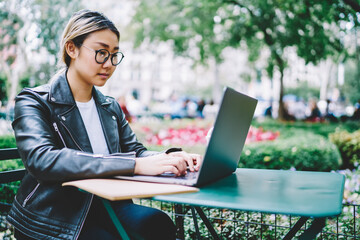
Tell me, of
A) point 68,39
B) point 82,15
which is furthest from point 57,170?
point 82,15

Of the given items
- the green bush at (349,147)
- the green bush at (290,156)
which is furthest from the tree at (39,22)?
the green bush at (349,147)

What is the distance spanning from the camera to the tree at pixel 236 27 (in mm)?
10398

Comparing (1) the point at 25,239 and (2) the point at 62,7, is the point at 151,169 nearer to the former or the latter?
(1) the point at 25,239

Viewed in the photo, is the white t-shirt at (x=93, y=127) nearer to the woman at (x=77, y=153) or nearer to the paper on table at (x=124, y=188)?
the woman at (x=77, y=153)

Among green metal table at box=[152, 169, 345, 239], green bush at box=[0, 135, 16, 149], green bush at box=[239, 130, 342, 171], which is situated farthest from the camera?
green bush at box=[239, 130, 342, 171]

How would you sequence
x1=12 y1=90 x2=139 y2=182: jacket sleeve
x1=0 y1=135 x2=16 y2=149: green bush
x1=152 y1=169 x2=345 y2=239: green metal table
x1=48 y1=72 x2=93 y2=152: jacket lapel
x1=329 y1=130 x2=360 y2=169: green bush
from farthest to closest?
x1=329 y1=130 x2=360 y2=169: green bush < x1=0 y1=135 x2=16 y2=149: green bush < x1=48 y1=72 x2=93 y2=152: jacket lapel < x1=12 y1=90 x2=139 y2=182: jacket sleeve < x1=152 y1=169 x2=345 y2=239: green metal table

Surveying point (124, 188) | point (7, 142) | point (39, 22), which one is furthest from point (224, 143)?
point (39, 22)

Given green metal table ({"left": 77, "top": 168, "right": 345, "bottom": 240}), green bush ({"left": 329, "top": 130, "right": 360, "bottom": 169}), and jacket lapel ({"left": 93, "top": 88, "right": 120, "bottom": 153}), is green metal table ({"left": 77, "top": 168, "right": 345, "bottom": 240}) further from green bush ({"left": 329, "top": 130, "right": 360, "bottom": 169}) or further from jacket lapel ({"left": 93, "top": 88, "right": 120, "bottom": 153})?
green bush ({"left": 329, "top": 130, "right": 360, "bottom": 169})

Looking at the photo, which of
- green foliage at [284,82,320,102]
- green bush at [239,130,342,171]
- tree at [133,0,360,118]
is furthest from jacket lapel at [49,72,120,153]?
green foliage at [284,82,320,102]

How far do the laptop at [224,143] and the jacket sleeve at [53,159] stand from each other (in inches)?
3.4

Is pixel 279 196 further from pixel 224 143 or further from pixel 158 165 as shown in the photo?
pixel 158 165

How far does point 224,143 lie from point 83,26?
99cm

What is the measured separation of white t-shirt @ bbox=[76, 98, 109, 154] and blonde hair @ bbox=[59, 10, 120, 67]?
0.36 meters

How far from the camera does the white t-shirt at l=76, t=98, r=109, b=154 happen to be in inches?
81.4
